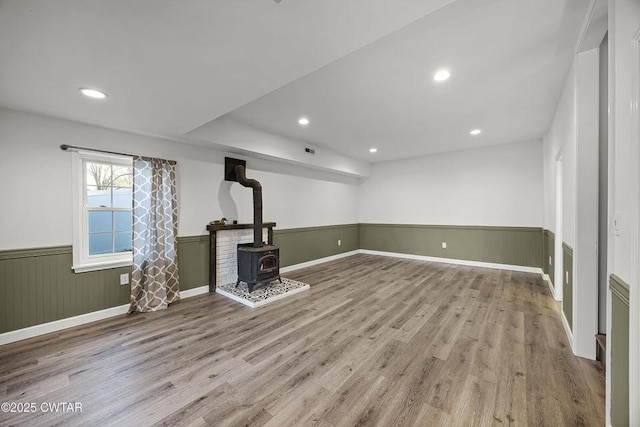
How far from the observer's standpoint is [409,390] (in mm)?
1750

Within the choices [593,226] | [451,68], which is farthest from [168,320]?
[593,226]

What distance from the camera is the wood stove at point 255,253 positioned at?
3.70m

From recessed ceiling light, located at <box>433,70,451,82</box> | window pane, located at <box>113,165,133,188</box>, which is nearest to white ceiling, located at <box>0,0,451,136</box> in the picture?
window pane, located at <box>113,165,133,188</box>

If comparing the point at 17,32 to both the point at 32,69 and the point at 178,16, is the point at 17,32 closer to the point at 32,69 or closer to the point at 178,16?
the point at 32,69

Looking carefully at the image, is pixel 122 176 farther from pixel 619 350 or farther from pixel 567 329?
pixel 567 329

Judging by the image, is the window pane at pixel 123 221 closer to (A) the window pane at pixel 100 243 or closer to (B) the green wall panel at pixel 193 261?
(A) the window pane at pixel 100 243

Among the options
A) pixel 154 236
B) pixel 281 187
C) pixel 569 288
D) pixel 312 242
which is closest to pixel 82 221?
pixel 154 236

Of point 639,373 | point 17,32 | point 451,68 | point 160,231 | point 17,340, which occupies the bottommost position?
point 17,340

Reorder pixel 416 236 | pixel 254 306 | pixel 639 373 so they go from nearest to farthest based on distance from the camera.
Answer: pixel 639 373
pixel 254 306
pixel 416 236

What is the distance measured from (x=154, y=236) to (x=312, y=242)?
3198 mm

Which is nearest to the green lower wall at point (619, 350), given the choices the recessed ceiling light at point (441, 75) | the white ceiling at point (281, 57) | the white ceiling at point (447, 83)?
the white ceiling at point (281, 57)

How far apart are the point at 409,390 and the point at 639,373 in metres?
1.19

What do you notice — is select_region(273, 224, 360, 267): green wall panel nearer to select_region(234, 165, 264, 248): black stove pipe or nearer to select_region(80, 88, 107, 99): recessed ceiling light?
select_region(234, 165, 264, 248): black stove pipe

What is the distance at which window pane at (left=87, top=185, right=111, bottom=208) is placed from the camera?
297cm
